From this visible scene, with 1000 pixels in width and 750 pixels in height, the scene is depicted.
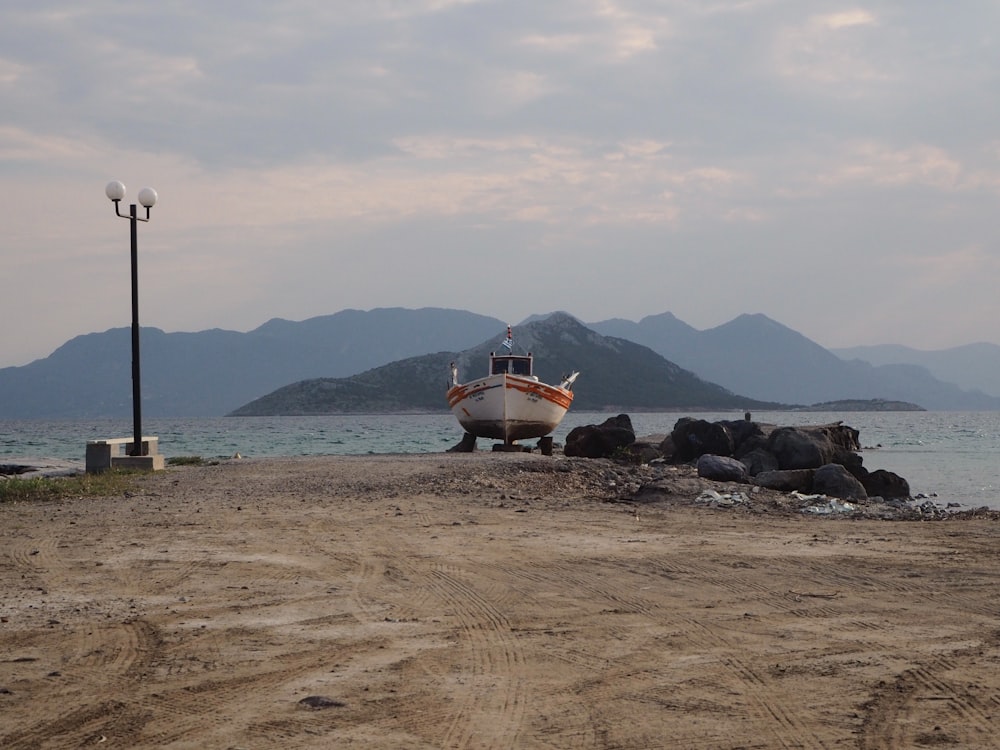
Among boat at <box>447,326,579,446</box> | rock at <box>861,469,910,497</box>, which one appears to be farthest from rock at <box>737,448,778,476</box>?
boat at <box>447,326,579,446</box>

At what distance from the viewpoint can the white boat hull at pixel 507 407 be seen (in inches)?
1315

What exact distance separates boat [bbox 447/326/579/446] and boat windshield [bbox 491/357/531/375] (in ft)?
2.82

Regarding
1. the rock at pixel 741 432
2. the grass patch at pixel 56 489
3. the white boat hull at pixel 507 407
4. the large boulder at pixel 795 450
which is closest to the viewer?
the grass patch at pixel 56 489

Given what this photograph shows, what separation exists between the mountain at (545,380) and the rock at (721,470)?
13676cm

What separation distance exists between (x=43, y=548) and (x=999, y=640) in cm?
793

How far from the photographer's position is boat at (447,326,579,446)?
110 feet

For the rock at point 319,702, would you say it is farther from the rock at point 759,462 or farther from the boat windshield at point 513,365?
the boat windshield at point 513,365

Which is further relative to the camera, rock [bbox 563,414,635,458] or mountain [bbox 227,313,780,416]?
mountain [bbox 227,313,780,416]

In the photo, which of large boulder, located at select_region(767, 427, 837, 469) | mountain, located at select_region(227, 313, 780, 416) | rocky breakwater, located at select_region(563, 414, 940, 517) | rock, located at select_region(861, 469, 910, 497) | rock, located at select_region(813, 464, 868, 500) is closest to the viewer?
rock, located at select_region(813, 464, 868, 500)

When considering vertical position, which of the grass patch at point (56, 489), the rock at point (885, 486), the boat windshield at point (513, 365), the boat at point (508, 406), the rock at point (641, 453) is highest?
the boat windshield at point (513, 365)

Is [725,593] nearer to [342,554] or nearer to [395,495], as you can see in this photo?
[342,554]

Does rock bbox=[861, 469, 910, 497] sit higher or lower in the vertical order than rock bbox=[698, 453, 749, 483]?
lower

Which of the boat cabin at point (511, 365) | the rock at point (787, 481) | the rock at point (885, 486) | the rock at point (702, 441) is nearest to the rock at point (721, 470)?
the rock at point (787, 481)

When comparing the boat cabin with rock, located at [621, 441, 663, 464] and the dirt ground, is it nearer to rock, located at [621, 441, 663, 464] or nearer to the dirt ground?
rock, located at [621, 441, 663, 464]
